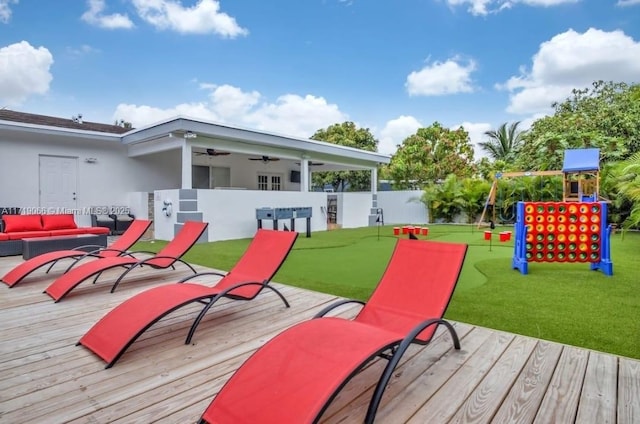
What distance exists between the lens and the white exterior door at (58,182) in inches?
463

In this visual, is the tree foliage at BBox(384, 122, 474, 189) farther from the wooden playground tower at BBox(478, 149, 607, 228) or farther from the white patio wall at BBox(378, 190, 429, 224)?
the wooden playground tower at BBox(478, 149, 607, 228)

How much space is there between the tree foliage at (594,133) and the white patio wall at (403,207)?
240 inches

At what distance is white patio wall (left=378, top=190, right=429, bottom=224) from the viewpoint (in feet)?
62.6

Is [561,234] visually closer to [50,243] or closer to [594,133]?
[50,243]

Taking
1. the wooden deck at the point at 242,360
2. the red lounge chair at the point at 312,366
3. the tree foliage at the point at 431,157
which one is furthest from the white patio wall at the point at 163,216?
the tree foliage at the point at 431,157

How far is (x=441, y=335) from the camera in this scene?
344 cm

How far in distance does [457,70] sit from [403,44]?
7851 millimetres

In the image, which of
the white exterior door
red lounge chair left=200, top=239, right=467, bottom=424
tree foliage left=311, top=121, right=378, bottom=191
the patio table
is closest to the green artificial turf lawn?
red lounge chair left=200, top=239, right=467, bottom=424

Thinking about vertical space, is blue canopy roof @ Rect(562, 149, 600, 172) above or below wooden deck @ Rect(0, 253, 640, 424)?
above

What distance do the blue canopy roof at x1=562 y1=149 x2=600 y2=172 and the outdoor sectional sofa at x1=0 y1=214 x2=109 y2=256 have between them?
13.1 meters

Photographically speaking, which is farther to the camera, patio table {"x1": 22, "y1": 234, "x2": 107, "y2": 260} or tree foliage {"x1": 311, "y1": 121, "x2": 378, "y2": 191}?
tree foliage {"x1": 311, "y1": 121, "x2": 378, "y2": 191}

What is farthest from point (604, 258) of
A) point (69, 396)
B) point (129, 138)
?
point (129, 138)

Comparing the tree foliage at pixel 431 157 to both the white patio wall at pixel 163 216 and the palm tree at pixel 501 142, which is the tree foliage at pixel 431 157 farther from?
the white patio wall at pixel 163 216

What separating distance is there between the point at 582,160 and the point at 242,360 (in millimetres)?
12172
